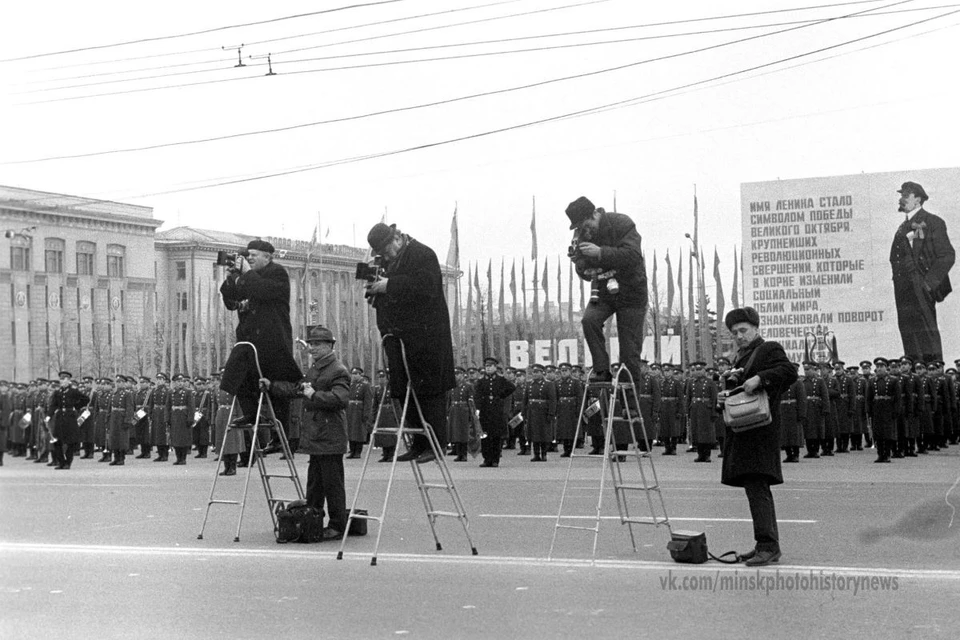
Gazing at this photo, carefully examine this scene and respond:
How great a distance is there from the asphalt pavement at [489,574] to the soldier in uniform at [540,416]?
9.22 m

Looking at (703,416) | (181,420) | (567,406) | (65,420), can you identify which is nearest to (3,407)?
(65,420)

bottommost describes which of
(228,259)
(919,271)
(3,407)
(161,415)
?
(161,415)

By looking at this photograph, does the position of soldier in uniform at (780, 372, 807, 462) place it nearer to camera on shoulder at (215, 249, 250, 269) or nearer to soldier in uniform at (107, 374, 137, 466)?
camera on shoulder at (215, 249, 250, 269)

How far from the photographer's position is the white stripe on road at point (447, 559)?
837 cm


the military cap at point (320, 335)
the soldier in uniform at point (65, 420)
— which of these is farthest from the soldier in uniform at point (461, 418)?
→ the military cap at point (320, 335)

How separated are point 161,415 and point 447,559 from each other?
1906 cm

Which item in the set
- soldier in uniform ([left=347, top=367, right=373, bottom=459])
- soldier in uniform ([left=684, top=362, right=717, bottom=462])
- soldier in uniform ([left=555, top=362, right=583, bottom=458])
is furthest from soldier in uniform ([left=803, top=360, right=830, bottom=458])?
soldier in uniform ([left=347, top=367, right=373, bottom=459])

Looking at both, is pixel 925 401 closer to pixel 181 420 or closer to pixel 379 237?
pixel 181 420

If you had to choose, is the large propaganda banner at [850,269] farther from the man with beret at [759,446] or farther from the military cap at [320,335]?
the man with beret at [759,446]

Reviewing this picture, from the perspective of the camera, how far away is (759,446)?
903cm

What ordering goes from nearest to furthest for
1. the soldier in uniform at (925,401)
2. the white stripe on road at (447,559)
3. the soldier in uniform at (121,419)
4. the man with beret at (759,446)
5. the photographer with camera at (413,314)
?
the white stripe on road at (447,559) < the man with beret at (759,446) < the photographer with camera at (413,314) < the soldier in uniform at (925,401) < the soldier in uniform at (121,419)

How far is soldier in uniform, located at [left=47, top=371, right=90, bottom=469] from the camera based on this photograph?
21984 millimetres

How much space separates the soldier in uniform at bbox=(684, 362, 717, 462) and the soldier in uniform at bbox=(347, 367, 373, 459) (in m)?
6.90

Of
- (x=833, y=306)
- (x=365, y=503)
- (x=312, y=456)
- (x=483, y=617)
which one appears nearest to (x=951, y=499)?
(x=365, y=503)
